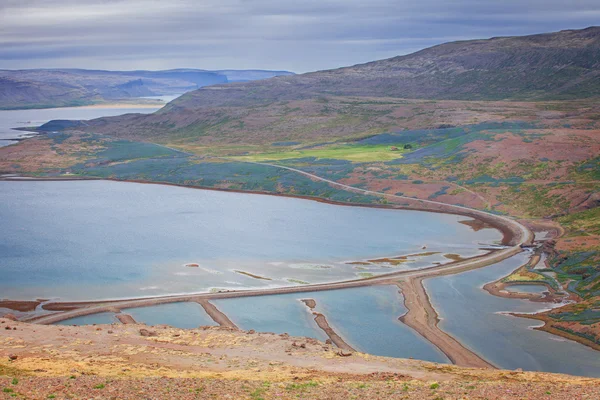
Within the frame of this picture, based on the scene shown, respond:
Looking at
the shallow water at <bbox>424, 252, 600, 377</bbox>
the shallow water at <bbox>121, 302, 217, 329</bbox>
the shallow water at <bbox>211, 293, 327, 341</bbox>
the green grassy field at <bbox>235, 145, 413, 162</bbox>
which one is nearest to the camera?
the shallow water at <bbox>424, 252, 600, 377</bbox>

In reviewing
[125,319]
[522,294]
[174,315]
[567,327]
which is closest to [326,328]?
[174,315]

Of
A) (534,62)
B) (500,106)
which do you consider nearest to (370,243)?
(500,106)

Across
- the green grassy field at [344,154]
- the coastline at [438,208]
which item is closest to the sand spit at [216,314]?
the coastline at [438,208]

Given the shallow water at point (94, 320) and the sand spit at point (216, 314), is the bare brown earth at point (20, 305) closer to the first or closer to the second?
the shallow water at point (94, 320)

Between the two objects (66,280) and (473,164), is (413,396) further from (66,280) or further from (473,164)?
(473,164)

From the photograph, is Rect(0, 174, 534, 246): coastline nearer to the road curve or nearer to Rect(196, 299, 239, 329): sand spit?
the road curve

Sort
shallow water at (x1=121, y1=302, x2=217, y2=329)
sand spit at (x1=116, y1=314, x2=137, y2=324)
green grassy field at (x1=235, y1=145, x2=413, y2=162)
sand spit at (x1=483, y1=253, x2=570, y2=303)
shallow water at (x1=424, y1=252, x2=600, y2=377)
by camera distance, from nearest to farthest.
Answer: shallow water at (x1=424, y1=252, x2=600, y2=377), sand spit at (x1=116, y1=314, x2=137, y2=324), shallow water at (x1=121, y1=302, x2=217, y2=329), sand spit at (x1=483, y1=253, x2=570, y2=303), green grassy field at (x1=235, y1=145, x2=413, y2=162)

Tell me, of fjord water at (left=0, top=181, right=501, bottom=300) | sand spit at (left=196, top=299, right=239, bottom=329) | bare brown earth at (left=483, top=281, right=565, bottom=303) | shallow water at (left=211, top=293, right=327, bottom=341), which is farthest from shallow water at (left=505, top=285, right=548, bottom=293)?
sand spit at (left=196, top=299, right=239, bottom=329)

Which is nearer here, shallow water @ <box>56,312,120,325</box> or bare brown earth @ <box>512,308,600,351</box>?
bare brown earth @ <box>512,308,600,351</box>
